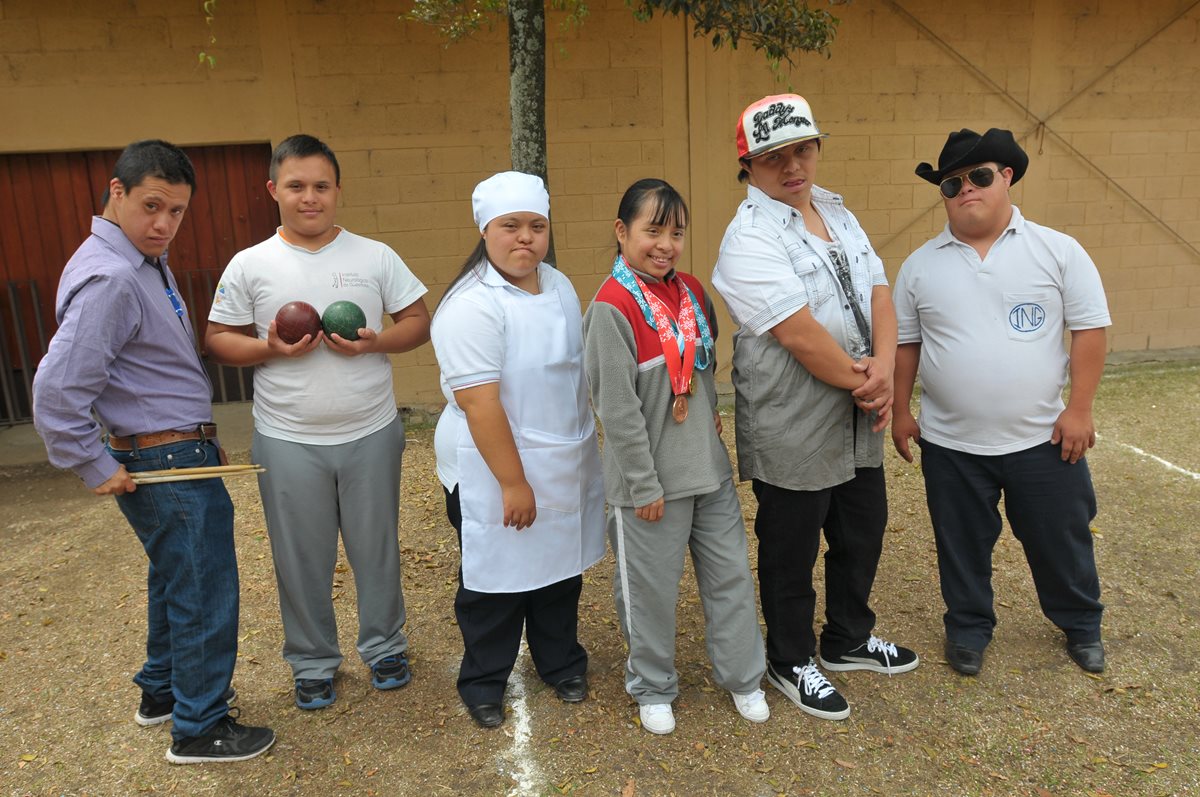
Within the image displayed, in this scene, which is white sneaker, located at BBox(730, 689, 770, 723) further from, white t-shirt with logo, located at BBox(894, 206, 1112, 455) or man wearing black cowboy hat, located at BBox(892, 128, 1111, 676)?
white t-shirt with logo, located at BBox(894, 206, 1112, 455)

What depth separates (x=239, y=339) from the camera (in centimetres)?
297

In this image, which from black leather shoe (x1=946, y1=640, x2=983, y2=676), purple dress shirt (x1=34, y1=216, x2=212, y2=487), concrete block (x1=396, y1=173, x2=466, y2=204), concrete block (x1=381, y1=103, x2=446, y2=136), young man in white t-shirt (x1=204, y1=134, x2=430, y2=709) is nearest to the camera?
purple dress shirt (x1=34, y1=216, x2=212, y2=487)

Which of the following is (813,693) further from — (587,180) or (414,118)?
(414,118)

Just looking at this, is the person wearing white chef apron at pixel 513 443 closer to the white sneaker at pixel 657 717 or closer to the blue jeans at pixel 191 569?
the white sneaker at pixel 657 717

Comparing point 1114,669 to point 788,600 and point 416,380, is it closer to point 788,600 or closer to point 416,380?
point 788,600

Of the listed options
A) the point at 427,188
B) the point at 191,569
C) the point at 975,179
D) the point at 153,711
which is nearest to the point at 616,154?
the point at 427,188

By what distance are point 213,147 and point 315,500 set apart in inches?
185

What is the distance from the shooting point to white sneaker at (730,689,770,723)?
302cm

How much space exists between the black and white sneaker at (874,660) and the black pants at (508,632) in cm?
98

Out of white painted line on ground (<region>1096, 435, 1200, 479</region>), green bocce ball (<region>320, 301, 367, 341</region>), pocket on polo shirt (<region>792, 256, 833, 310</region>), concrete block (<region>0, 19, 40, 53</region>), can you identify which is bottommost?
white painted line on ground (<region>1096, 435, 1200, 479</region>)

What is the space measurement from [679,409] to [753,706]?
111 centimetres

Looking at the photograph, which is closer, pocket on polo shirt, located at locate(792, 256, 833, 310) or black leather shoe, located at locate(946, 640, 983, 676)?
pocket on polo shirt, located at locate(792, 256, 833, 310)

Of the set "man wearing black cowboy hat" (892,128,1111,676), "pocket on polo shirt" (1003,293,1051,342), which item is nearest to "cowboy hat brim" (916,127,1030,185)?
"man wearing black cowboy hat" (892,128,1111,676)

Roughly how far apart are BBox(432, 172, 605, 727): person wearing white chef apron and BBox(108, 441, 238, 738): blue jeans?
77 cm
